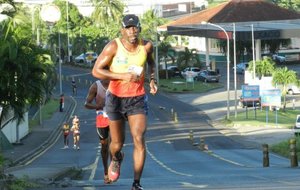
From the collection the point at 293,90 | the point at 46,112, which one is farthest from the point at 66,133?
the point at 293,90

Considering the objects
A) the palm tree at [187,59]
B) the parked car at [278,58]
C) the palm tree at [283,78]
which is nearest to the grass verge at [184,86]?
the palm tree at [187,59]

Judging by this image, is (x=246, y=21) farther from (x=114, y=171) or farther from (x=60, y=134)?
(x=114, y=171)

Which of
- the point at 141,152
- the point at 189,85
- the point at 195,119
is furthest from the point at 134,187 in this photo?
the point at 189,85

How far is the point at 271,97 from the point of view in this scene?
64562 mm

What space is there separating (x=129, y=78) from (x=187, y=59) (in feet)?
327

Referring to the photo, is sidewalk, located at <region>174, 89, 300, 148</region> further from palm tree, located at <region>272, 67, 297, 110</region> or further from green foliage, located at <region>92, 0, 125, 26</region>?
green foliage, located at <region>92, 0, 125, 26</region>

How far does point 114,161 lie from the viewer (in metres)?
10.0

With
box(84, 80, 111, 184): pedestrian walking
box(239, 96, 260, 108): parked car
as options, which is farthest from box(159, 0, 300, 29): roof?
box(84, 80, 111, 184): pedestrian walking

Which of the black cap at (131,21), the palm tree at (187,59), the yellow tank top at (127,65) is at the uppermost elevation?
the black cap at (131,21)

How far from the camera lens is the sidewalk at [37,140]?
136 feet

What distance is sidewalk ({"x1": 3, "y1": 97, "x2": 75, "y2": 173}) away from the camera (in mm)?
41562

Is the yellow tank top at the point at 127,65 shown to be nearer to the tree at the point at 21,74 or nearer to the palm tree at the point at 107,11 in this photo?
the tree at the point at 21,74

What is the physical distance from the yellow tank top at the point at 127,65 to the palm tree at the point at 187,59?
98.7 metres

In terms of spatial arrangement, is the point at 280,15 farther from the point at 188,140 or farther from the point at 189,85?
the point at 188,140
